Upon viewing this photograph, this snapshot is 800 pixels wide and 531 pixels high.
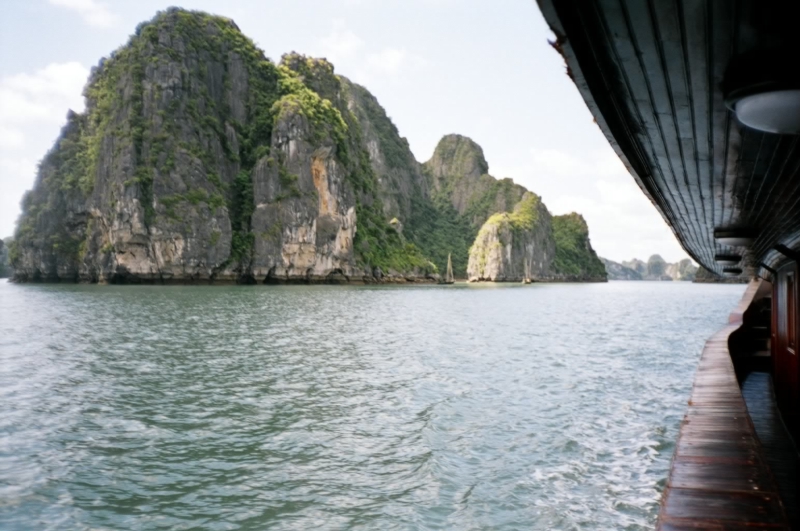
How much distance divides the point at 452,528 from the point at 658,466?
4435 mm

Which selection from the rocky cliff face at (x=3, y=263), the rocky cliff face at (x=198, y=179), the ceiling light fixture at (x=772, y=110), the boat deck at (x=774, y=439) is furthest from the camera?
the rocky cliff face at (x=3, y=263)

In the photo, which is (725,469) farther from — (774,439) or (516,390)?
(516,390)

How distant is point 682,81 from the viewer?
340 centimetres

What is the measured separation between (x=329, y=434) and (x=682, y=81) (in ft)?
31.6

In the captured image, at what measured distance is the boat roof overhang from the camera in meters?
2.69

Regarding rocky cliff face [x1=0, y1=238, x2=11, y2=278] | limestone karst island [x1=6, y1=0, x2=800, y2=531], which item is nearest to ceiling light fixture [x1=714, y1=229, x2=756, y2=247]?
limestone karst island [x1=6, y1=0, x2=800, y2=531]

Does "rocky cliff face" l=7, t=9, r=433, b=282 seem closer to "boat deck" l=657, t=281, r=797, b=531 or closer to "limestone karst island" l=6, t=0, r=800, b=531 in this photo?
"limestone karst island" l=6, t=0, r=800, b=531

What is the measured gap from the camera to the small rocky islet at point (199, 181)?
95.4 meters

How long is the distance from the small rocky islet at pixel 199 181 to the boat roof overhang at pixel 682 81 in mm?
95753

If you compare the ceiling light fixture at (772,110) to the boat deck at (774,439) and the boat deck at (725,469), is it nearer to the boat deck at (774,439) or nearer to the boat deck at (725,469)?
the boat deck at (725,469)

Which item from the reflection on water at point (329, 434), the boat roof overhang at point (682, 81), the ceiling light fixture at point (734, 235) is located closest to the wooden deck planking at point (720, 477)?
the reflection on water at point (329, 434)

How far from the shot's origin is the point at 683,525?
13.6 feet

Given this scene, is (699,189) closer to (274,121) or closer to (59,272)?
(274,121)

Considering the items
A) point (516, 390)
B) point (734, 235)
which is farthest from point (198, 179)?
point (734, 235)
